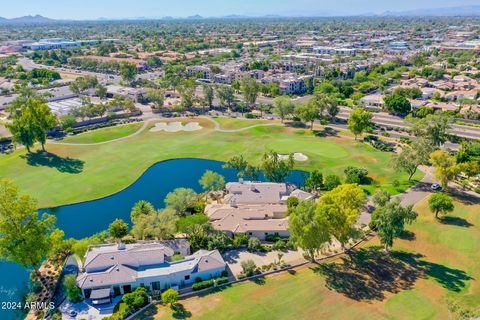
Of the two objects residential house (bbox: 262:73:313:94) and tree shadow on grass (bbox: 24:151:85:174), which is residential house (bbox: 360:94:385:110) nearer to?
residential house (bbox: 262:73:313:94)

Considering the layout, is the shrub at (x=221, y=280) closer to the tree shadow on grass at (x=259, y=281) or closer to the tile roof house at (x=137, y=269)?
the tile roof house at (x=137, y=269)

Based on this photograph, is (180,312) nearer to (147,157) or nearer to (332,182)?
(332,182)

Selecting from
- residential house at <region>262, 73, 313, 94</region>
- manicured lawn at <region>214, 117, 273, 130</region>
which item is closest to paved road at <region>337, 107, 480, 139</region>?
manicured lawn at <region>214, 117, 273, 130</region>

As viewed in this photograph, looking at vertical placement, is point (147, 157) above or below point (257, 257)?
above

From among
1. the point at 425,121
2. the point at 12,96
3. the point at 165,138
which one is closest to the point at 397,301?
the point at 425,121

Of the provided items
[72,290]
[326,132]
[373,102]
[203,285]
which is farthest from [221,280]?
[373,102]

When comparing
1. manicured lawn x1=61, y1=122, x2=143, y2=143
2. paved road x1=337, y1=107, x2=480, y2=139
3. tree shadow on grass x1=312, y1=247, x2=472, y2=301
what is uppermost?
manicured lawn x1=61, y1=122, x2=143, y2=143

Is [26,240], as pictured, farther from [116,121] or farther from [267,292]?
[116,121]
